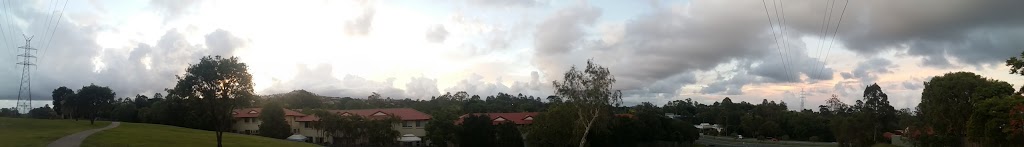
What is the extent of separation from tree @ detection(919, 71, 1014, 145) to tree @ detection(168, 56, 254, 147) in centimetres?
4136

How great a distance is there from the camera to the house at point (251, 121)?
79.3 m

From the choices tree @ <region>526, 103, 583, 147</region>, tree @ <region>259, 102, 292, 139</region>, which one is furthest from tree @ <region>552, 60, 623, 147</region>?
tree @ <region>259, 102, 292, 139</region>

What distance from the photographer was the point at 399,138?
68.9 metres

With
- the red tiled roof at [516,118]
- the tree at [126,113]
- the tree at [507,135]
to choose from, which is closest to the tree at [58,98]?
the tree at [126,113]

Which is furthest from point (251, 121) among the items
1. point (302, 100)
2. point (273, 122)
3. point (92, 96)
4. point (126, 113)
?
point (126, 113)

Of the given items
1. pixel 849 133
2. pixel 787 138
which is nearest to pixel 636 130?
Answer: pixel 849 133

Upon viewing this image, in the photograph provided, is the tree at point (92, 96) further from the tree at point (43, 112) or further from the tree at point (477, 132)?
the tree at point (477, 132)

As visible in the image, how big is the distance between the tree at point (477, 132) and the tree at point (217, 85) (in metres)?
22.5

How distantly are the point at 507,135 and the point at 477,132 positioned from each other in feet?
8.06

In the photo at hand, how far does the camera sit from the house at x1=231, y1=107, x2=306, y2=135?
260 ft

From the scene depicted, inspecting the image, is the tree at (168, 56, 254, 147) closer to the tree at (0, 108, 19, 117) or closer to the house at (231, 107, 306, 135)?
the house at (231, 107, 306, 135)

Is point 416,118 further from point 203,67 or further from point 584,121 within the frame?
point 203,67

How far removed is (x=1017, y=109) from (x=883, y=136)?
1865 inches

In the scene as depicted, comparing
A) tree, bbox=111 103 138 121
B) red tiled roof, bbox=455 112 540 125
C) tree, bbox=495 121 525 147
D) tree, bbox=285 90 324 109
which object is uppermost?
tree, bbox=285 90 324 109
